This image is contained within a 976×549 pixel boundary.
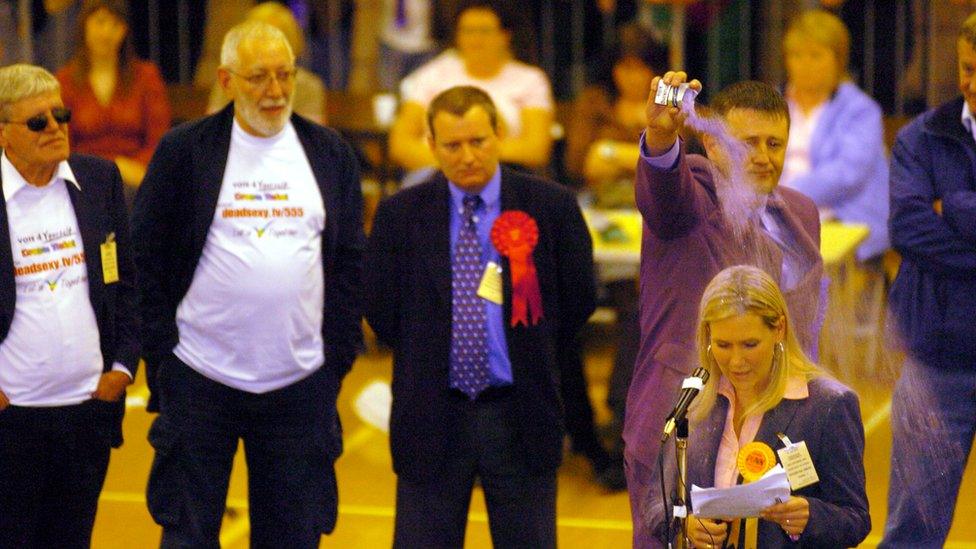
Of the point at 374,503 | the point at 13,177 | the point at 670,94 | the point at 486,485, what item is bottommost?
the point at 374,503

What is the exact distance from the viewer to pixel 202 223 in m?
4.86

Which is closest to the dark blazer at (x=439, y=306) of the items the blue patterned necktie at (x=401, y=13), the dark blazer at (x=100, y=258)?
the dark blazer at (x=100, y=258)

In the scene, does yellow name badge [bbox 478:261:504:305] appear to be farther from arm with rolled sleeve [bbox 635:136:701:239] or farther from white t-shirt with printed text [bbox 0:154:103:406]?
white t-shirt with printed text [bbox 0:154:103:406]

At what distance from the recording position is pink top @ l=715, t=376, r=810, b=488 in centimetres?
364

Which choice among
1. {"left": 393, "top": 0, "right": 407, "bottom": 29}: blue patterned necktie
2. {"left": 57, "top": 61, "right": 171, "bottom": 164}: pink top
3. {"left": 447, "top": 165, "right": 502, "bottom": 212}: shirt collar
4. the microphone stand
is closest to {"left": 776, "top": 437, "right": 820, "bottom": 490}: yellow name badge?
the microphone stand

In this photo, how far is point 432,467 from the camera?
489cm

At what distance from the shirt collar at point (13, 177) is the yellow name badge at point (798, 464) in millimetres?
2392

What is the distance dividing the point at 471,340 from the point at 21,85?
1.56 m

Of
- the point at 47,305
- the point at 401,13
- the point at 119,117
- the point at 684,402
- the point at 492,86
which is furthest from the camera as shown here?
the point at 401,13

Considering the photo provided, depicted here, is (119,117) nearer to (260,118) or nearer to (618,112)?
(618,112)

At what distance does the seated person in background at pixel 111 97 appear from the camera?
871cm

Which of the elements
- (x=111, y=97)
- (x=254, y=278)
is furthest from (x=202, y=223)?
(x=111, y=97)

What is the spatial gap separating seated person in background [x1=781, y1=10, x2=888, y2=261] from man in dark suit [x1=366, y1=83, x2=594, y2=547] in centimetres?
373

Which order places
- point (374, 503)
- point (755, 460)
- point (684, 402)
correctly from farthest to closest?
point (374, 503)
point (755, 460)
point (684, 402)
